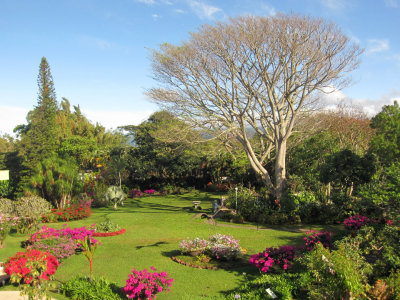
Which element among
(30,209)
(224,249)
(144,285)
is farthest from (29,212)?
(144,285)

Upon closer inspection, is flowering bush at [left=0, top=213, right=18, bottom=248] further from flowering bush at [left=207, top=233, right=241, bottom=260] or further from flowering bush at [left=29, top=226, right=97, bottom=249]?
flowering bush at [left=207, top=233, right=241, bottom=260]

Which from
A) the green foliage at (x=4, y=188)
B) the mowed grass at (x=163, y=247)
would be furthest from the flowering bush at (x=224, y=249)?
the green foliage at (x=4, y=188)

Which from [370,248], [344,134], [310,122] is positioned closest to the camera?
[370,248]

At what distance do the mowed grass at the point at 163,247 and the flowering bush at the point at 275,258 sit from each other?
331 millimetres

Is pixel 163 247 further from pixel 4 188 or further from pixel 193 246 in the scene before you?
pixel 4 188

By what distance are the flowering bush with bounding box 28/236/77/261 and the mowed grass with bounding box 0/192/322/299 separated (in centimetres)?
36

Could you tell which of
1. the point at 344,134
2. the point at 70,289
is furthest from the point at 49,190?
the point at 344,134

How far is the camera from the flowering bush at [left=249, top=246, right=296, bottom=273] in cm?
787

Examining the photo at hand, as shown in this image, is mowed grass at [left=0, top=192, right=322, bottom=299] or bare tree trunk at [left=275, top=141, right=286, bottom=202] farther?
bare tree trunk at [left=275, top=141, right=286, bottom=202]

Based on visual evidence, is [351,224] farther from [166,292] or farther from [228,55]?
[228,55]

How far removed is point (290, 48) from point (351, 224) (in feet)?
26.9

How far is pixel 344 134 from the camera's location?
68.0 ft

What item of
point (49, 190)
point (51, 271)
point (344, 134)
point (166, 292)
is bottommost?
point (166, 292)

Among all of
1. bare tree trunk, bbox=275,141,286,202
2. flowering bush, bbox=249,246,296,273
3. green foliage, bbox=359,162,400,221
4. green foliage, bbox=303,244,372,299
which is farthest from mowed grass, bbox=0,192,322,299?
green foliage, bbox=359,162,400,221
